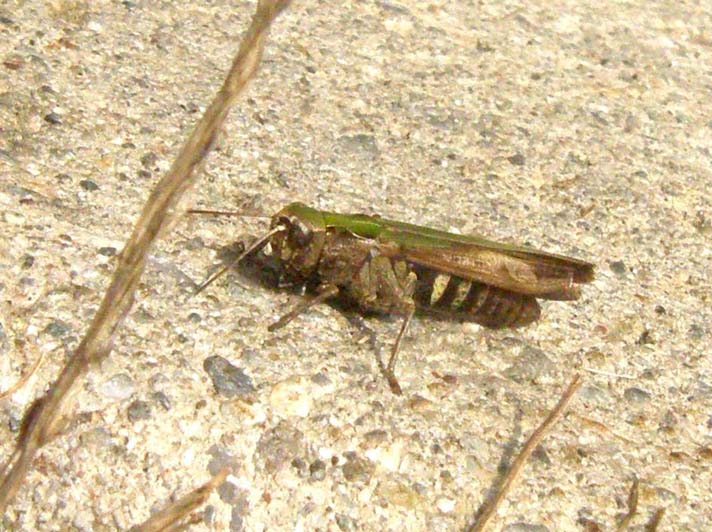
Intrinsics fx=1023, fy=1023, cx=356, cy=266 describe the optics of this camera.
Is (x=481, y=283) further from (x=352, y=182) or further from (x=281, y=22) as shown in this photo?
(x=281, y=22)

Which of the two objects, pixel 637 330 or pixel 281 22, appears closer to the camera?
pixel 637 330

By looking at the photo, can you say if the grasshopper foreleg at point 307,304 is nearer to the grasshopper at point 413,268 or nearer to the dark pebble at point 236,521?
the grasshopper at point 413,268

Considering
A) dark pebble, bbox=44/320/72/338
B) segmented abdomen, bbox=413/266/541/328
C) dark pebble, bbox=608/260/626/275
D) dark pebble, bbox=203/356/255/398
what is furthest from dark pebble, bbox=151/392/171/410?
dark pebble, bbox=608/260/626/275

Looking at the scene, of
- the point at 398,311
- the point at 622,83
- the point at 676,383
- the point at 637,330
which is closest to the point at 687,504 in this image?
the point at 676,383

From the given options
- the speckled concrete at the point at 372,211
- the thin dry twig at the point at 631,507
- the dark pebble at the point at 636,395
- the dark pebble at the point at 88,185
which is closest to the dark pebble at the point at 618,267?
the speckled concrete at the point at 372,211

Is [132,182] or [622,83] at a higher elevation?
[622,83]

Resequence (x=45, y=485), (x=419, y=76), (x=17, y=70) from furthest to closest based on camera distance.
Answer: (x=419, y=76), (x=17, y=70), (x=45, y=485)

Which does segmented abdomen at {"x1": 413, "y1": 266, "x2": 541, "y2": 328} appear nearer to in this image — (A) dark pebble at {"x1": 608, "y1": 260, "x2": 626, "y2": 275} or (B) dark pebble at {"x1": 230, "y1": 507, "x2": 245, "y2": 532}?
(A) dark pebble at {"x1": 608, "y1": 260, "x2": 626, "y2": 275}

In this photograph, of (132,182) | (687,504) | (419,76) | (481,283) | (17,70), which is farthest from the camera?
(419,76)
